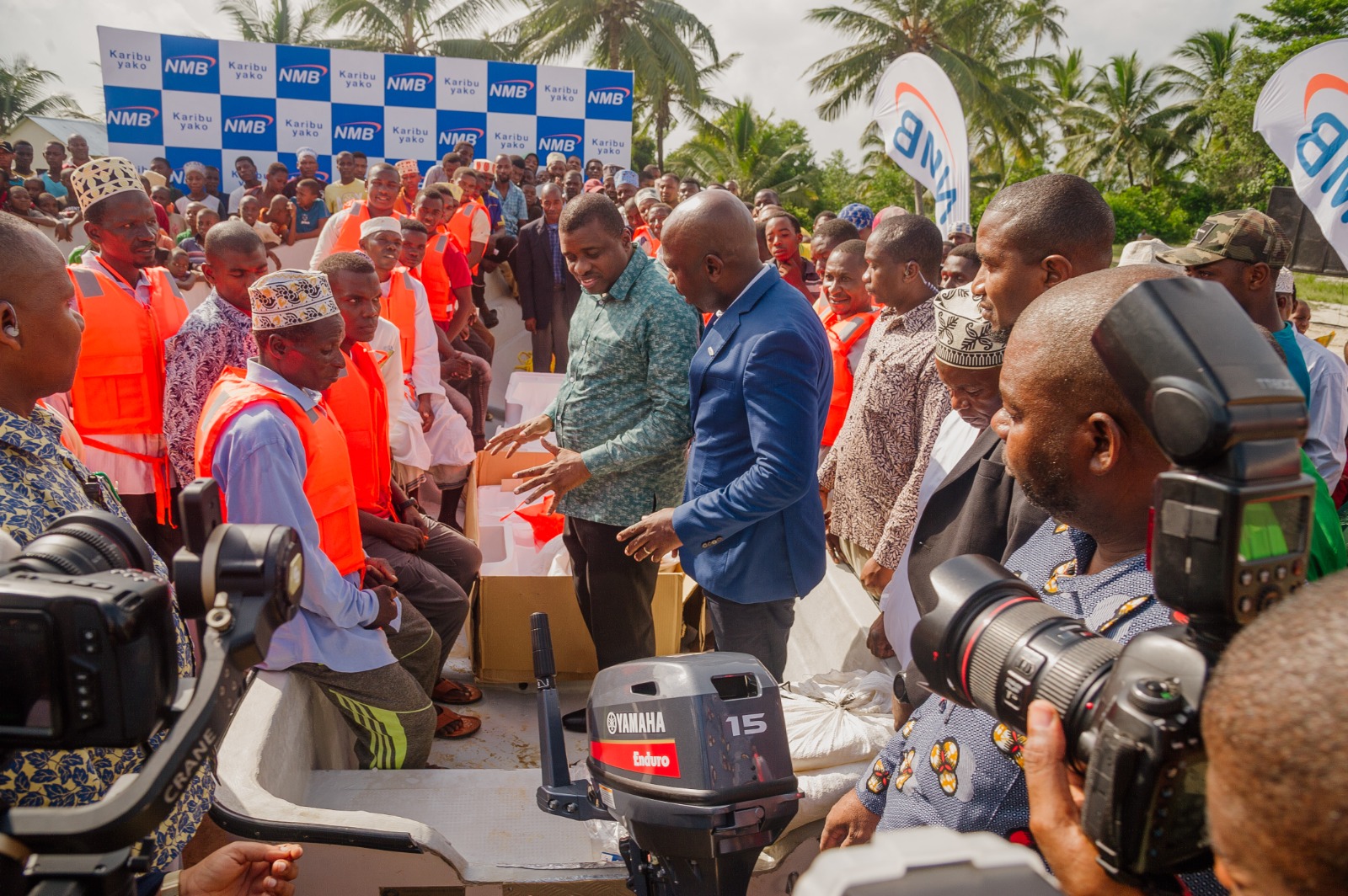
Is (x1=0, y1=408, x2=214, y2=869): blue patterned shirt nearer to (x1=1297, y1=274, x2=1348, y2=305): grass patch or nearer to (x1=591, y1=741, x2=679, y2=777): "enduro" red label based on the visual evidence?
(x1=591, y1=741, x2=679, y2=777): "enduro" red label

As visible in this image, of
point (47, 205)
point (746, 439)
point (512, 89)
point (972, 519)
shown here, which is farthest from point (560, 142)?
point (972, 519)

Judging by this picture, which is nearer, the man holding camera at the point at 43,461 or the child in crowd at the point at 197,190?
the man holding camera at the point at 43,461

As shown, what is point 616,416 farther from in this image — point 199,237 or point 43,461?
point 199,237

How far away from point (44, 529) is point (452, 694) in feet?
8.22

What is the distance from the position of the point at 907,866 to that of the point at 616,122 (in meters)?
13.7

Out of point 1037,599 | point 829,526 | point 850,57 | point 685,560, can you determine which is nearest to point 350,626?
point 685,560

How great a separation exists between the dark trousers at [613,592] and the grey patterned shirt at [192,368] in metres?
1.49

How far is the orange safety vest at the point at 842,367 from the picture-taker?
164 inches

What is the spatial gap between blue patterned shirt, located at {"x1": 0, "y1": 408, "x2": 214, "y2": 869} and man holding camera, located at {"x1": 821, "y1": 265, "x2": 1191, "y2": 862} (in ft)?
3.61

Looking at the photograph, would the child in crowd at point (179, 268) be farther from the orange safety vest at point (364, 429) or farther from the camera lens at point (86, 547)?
the camera lens at point (86, 547)

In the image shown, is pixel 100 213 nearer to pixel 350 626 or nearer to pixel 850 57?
pixel 350 626

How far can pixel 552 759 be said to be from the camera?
204cm

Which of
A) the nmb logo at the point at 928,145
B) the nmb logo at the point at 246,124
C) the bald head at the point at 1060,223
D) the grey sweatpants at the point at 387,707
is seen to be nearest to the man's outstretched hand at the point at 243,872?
the grey sweatpants at the point at 387,707

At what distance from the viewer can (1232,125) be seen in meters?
24.0
